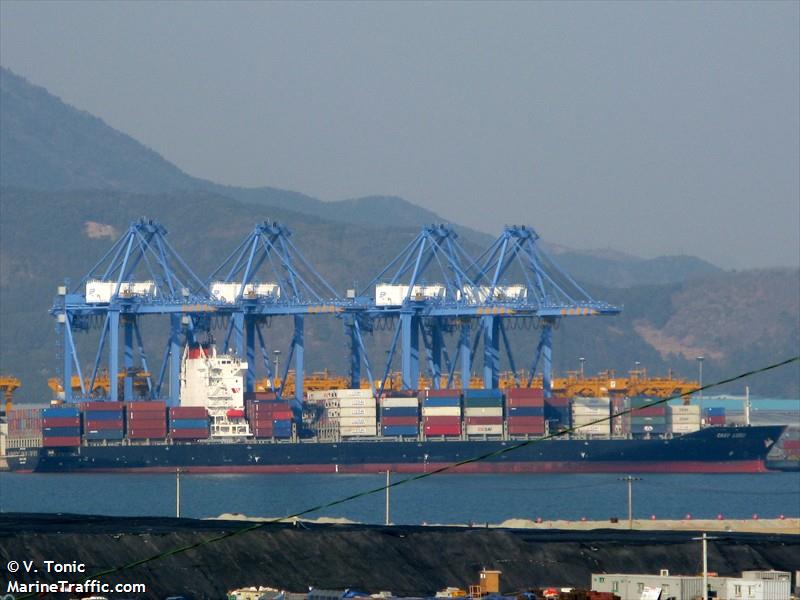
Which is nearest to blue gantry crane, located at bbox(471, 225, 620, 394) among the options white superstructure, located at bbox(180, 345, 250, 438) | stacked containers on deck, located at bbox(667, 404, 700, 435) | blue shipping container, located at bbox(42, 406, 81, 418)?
stacked containers on deck, located at bbox(667, 404, 700, 435)

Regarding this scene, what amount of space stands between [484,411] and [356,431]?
999 cm

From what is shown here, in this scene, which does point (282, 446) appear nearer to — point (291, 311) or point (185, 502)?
point (291, 311)

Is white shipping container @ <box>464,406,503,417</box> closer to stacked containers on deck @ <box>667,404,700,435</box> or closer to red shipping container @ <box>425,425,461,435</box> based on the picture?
red shipping container @ <box>425,425,461,435</box>

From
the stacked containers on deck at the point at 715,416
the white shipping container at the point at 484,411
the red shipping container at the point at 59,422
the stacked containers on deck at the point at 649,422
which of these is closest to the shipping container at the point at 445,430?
the white shipping container at the point at 484,411

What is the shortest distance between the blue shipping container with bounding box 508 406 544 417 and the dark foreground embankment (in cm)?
8410

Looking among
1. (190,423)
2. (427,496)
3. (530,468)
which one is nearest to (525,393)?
(530,468)

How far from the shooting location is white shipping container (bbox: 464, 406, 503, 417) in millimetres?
145125

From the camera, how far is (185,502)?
108062 millimetres

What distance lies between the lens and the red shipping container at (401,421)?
146 metres

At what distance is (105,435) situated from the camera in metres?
143

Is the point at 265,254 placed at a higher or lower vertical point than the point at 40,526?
higher

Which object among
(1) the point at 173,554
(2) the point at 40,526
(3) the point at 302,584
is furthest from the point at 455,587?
(2) the point at 40,526

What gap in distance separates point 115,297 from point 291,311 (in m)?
13.6

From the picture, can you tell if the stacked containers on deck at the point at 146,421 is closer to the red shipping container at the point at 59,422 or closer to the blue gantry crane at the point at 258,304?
the red shipping container at the point at 59,422
